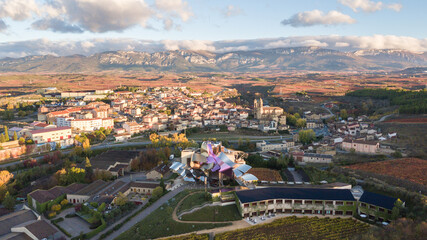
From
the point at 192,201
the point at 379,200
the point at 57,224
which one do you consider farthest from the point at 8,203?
the point at 379,200

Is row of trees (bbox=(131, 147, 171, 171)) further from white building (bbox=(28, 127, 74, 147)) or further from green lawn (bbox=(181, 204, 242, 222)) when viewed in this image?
white building (bbox=(28, 127, 74, 147))

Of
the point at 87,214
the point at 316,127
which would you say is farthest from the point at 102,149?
the point at 316,127

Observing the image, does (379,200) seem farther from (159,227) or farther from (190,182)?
(190,182)

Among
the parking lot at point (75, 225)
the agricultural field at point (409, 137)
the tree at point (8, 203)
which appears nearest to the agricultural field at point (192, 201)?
the parking lot at point (75, 225)

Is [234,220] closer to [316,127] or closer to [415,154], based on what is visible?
[415,154]

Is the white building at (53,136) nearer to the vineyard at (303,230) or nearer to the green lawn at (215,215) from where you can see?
the green lawn at (215,215)

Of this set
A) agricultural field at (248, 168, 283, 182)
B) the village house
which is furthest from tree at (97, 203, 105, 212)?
the village house
